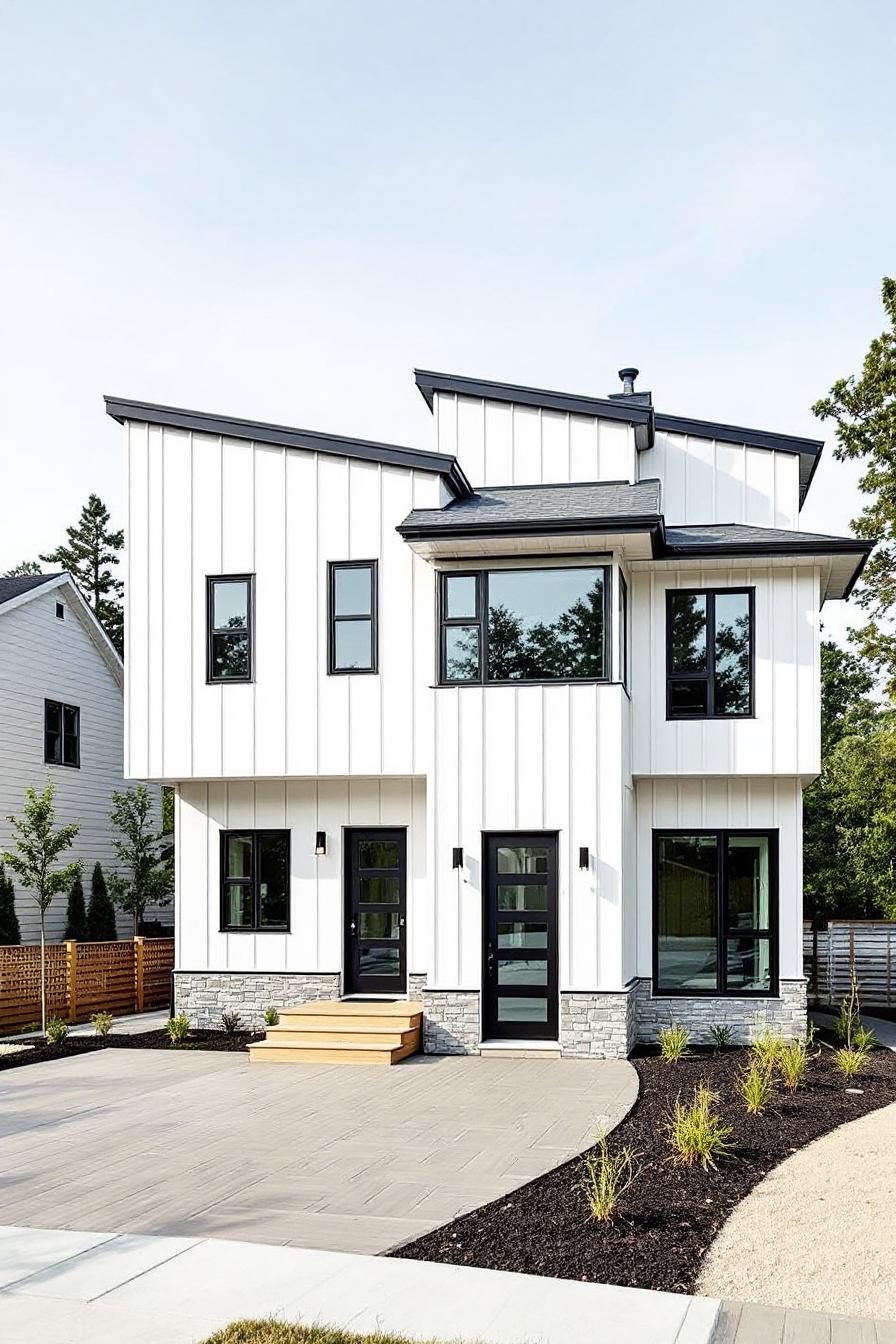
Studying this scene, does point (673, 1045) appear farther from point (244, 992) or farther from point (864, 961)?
point (864, 961)

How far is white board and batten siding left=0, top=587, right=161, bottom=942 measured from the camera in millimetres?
20578

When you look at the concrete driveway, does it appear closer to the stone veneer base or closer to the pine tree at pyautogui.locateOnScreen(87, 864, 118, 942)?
the stone veneer base

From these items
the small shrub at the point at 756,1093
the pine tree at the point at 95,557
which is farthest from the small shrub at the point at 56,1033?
the pine tree at the point at 95,557

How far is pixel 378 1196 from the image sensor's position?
739 centimetres

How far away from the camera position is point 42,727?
21609 millimetres

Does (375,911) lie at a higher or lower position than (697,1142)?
higher

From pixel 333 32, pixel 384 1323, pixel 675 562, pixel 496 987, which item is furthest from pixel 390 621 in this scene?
pixel 384 1323

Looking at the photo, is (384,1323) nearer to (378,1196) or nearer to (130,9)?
(378,1196)

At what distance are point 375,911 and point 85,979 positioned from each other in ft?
16.2

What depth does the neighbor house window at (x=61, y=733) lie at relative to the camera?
860 inches

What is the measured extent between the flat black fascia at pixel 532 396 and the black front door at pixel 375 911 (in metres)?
5.56

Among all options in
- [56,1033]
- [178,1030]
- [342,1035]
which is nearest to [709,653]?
[342,1035]

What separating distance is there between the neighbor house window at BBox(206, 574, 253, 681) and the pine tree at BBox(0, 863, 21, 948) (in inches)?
265

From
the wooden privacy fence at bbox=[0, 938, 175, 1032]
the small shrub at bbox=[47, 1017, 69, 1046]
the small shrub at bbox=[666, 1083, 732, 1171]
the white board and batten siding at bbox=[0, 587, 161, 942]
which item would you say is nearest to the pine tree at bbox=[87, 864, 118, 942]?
the white board and batten siding at bbox=[0, 587, 161, 942]
